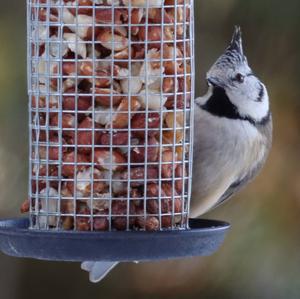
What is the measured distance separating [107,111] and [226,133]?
2.74ft

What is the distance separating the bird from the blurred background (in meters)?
2.15

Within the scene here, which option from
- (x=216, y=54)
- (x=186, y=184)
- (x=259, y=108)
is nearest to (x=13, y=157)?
(x=216, y=54)

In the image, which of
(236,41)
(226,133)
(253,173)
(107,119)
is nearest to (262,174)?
(253,173)

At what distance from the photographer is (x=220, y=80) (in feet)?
12.4

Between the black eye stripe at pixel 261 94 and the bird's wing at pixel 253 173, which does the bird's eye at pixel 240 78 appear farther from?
the bird's wing at pixel 253 173

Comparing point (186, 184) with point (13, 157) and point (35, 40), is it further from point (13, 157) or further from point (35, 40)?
point (13, 157)

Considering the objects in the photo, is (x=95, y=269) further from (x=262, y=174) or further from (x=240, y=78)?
(x=262, y=174)

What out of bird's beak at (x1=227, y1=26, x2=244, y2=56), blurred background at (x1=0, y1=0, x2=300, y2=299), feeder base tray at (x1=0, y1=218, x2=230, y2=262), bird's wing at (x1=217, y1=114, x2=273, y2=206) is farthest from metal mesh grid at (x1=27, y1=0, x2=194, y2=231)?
blurred background at (x1=0, y1=0, x2=300, y2=299)

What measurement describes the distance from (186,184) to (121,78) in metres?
0.41

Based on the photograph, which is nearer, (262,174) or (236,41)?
(236,41)

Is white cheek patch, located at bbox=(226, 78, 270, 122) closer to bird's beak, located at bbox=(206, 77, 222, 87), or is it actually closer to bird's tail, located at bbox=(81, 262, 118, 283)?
bird's beak, located at bbox=(206, 77, 222, 87)

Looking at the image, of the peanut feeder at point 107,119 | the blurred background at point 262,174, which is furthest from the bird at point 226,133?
the blurred background at point 262,174

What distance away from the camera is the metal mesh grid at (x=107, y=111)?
125 inches

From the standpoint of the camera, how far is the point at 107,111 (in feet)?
10.4
